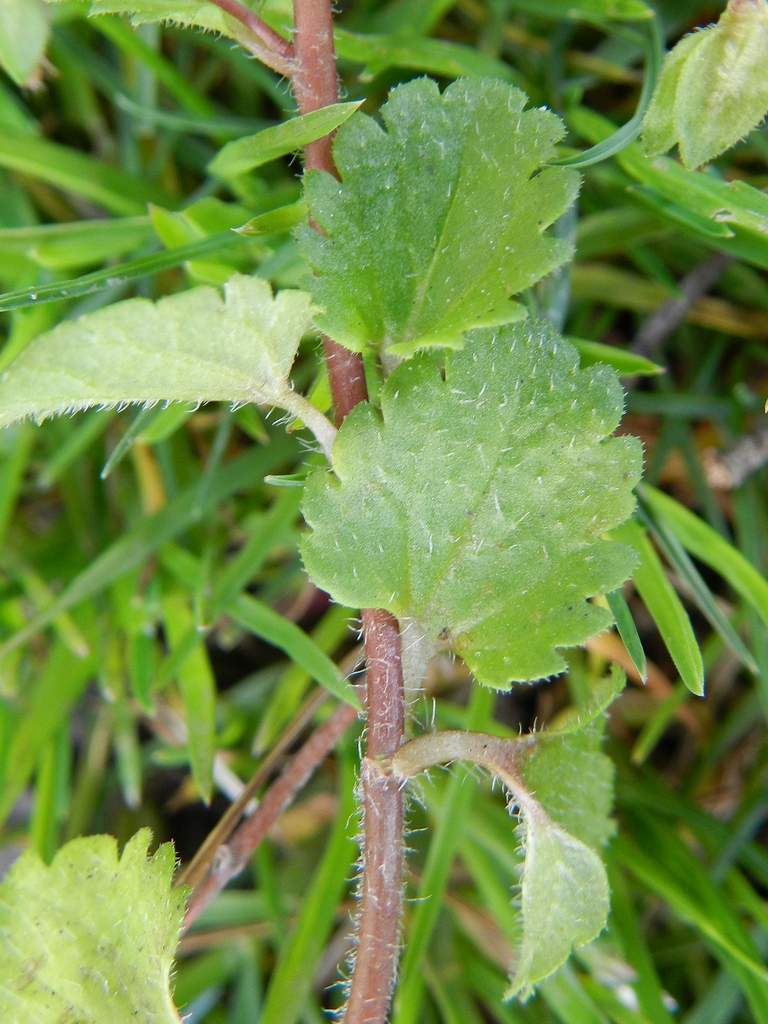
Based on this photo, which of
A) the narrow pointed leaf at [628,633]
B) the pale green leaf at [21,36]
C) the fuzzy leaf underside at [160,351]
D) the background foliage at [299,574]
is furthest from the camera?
the background foliage at [299,574]

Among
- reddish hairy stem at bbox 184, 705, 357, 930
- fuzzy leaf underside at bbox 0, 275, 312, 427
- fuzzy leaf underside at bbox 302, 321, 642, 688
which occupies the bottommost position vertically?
reddish hairy stem at bbox 184, 705, 357, 930

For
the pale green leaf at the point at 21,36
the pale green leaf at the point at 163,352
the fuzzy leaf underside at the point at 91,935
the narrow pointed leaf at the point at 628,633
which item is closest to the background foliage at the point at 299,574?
the pale green leaf at the point at 21,36

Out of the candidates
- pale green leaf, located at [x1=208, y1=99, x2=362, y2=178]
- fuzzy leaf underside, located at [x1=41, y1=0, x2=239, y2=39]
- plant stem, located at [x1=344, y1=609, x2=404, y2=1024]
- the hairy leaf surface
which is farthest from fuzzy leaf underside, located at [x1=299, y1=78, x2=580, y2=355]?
the hairy leaf surface

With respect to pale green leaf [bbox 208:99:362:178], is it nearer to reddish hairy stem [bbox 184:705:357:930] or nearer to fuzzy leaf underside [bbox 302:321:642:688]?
fuzzy leaf underside [bbox 302:321:642:688]

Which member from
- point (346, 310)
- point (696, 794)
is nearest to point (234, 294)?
point (346, 310)

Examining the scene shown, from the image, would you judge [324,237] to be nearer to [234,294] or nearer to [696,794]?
[234,294]

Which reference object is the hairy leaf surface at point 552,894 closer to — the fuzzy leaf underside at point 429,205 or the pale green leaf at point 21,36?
the fuzzy leaf underside at point 429,205

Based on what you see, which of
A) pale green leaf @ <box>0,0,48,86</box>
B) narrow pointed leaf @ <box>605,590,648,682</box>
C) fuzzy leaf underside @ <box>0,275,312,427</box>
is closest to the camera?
fuzzy leaf underside @ <box>0,275,312,427</box>
